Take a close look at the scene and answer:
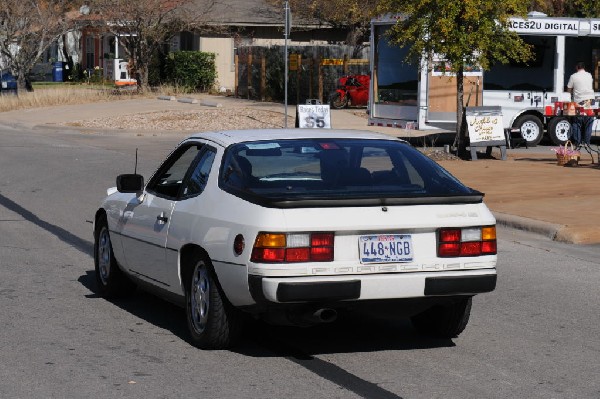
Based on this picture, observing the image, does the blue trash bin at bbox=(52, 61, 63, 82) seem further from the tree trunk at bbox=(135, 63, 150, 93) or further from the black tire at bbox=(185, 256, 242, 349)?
the black tire at bbox=(185, 256, 242, 349)

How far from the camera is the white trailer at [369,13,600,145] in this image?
90.5 ft

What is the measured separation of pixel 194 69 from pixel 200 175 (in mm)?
39511

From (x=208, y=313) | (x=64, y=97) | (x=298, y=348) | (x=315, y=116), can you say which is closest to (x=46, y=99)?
(x=64, y=97)

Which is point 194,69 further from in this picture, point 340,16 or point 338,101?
point 338,101

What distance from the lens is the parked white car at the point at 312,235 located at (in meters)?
7.23

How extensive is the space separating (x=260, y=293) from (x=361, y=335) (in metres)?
1.50

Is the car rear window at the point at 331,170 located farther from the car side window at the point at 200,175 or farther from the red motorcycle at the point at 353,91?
the red motorcycle at the point at 353,91

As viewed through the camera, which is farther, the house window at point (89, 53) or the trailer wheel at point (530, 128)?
the house window at point (89, 53)

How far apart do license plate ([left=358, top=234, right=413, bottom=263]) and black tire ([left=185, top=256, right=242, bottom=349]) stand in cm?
97

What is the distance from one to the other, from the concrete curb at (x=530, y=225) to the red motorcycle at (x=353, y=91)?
25.0m

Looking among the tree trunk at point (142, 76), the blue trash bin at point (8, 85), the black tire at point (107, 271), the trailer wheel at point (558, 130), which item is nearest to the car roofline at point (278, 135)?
the black tire at point (107, 271)

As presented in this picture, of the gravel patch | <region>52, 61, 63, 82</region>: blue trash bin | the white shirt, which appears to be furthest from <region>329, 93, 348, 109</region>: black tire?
<region>52, 61, 63, 82</region>: blue trash bin

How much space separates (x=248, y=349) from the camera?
800cm

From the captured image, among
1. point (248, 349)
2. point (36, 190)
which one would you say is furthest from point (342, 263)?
point (36, 190)
